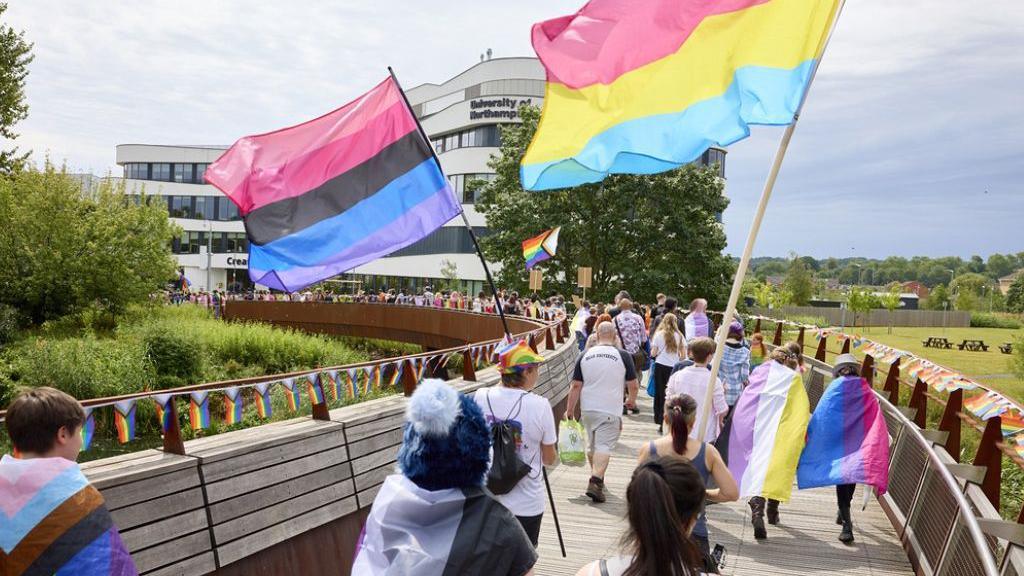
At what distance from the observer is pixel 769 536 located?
804cm

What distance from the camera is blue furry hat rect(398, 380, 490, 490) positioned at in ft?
8.63

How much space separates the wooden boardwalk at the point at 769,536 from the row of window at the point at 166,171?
299 ft

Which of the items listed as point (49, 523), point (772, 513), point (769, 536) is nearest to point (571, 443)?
point (769, 536)

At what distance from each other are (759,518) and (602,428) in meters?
1.76

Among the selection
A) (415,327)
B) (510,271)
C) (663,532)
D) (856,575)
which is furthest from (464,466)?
(510,271)

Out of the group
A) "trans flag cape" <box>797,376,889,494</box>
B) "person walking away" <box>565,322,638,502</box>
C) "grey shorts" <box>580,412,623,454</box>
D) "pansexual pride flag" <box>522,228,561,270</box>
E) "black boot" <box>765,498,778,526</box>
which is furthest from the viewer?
"pansexual pride flag" <box>522,228,561,270</box>

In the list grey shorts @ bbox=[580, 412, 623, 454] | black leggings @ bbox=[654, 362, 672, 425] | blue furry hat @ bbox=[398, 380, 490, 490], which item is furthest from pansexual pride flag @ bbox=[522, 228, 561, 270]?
blue furry hat @ bbox=[398, 380, 490, 490]

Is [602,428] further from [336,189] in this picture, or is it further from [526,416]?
[336,189]

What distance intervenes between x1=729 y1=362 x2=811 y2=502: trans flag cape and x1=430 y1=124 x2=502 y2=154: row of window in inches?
2042

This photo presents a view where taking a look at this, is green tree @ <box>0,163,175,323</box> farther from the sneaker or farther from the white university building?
the sneaker

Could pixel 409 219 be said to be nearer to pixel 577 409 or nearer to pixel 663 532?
pixel 577 409

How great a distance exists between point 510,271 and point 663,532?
39.4m

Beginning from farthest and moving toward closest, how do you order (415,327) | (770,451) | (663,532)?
(415,327), (770,451), (663,532)

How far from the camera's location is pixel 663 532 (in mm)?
2496
